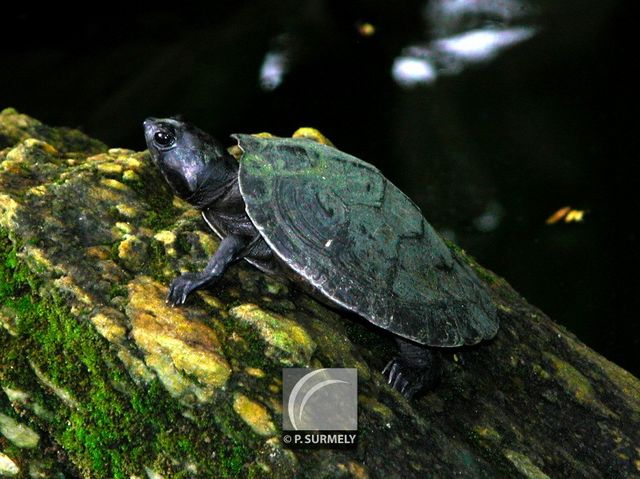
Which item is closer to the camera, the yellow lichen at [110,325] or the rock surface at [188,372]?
the rock surface at [188,372]

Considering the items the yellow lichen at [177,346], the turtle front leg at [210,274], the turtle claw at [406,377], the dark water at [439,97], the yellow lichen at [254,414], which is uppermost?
the turtle front leg at [210,274]

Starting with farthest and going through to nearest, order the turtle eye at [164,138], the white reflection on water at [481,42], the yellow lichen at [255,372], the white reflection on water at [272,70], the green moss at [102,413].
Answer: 1. the white reflection on water at [481,42]
2. the white reflection on water at [272,70]
3. the turtle eye at [164,138]
4. the yellow lichen at [255,372]
5. the green moss at [102,413]

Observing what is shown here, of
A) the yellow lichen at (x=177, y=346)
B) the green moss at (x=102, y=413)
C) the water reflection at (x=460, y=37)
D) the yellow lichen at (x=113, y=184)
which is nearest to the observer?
the green moss at (x=102, y=413)

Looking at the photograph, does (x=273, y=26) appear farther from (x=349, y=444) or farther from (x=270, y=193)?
(x=349, y=444)

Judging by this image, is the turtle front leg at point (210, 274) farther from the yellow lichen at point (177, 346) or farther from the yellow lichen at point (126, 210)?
the yellow lichen at point (126, 210)

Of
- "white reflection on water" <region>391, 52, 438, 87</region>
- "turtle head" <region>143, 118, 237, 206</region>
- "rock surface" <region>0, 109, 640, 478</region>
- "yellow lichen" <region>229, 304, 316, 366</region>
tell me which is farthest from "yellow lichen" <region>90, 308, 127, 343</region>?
"white reflection on water" <region>391, 52, 438, 87</region>

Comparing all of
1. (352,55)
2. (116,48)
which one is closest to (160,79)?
(116,48)

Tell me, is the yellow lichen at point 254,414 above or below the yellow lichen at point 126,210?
below

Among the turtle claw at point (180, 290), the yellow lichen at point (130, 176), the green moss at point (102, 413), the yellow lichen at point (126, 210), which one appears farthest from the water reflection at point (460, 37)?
the green moss at point (102, 413)

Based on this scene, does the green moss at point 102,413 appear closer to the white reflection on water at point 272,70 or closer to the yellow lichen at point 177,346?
the yellow lichen at point 177,346
